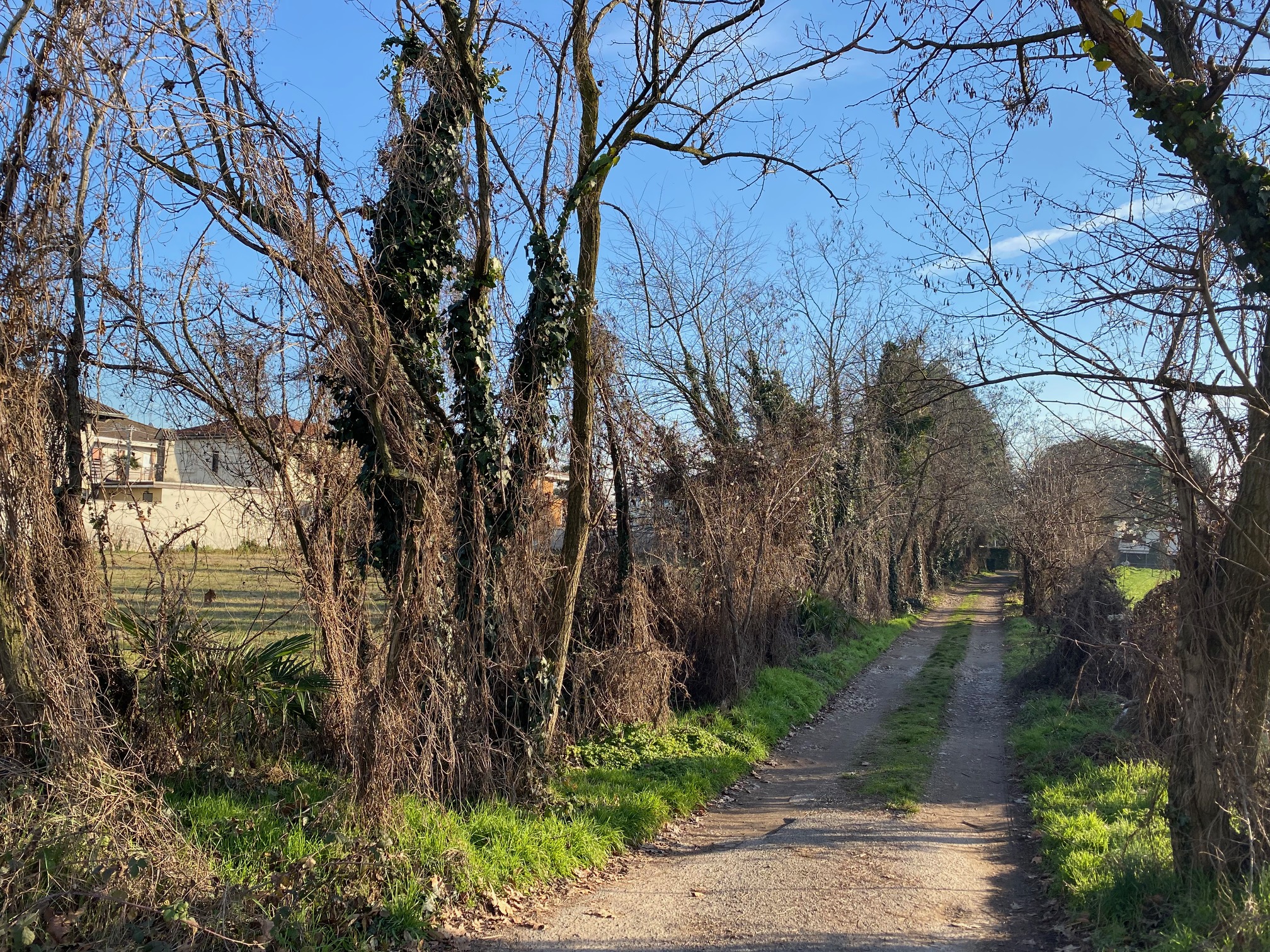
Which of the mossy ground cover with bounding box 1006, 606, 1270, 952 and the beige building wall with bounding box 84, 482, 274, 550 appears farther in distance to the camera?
the beige building wall with bounding box 84, 482, 274, 550

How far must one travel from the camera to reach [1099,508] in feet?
76.8

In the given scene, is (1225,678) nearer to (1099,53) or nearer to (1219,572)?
(1219,572)

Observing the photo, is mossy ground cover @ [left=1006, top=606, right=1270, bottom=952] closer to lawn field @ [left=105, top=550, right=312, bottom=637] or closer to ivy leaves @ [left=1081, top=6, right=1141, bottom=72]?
ivy leaves @ [left=1081, top=6, right=1141, bottom=72]

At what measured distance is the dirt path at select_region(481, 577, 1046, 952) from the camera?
5.95 metres

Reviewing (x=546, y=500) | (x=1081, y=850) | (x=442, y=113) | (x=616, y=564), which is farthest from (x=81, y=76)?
(x=1081, y=850)

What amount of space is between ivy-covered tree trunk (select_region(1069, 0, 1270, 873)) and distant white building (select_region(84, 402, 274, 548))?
6.76 metres

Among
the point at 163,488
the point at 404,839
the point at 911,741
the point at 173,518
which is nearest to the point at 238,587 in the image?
the point at 173,518

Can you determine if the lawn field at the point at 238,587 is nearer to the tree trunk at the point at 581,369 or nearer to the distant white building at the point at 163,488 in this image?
the distant white building at the point at 163,488

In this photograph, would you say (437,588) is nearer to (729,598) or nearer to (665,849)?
(665,849)

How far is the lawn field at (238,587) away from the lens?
6711mm

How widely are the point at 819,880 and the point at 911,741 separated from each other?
248 inches

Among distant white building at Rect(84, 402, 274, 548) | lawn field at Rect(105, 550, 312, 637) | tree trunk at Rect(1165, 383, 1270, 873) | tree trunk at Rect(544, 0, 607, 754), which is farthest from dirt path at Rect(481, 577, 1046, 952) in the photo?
distant white building at Rect(84, 402, 274, 548)

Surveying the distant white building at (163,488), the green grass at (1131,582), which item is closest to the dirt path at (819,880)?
the distant white building at (163,488)

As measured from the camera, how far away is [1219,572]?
597 cm
